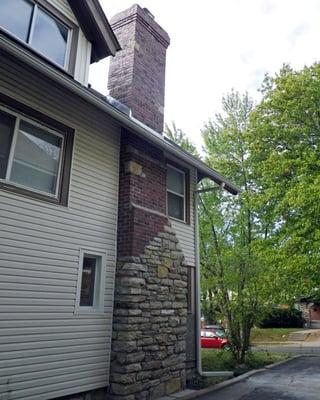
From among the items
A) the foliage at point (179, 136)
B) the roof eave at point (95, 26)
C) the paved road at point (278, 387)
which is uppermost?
the foliage at point (179, 136)

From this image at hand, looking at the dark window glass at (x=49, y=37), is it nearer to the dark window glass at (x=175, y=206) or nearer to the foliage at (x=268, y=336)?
the dark window glass at (x=175, y=206)

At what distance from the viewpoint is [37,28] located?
6.22 metres

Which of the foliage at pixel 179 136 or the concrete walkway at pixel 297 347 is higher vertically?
the foliage at pixel 179 136

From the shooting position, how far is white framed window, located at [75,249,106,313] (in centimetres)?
591

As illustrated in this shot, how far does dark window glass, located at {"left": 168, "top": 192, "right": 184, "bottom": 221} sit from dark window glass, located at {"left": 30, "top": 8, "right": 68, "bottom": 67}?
3.65 m

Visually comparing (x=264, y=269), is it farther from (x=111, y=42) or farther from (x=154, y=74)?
(x=111, y=42)

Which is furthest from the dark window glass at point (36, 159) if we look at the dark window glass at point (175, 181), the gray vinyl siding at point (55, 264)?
the dark window glass at point (175, 181)

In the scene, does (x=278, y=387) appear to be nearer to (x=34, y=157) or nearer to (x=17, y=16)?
(x=34, y=157)

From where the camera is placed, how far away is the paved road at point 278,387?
6926 millimetres

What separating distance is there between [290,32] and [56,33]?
765 centimetres

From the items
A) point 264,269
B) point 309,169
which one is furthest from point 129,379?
point 309,169

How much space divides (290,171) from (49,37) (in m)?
11.7

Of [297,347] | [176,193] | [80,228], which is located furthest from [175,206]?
[297,347]

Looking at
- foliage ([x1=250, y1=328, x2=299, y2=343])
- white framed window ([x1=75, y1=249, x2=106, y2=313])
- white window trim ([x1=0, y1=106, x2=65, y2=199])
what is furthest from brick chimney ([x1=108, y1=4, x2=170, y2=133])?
foliage ([x1=250, y1=328, x2=299, y2=343])
